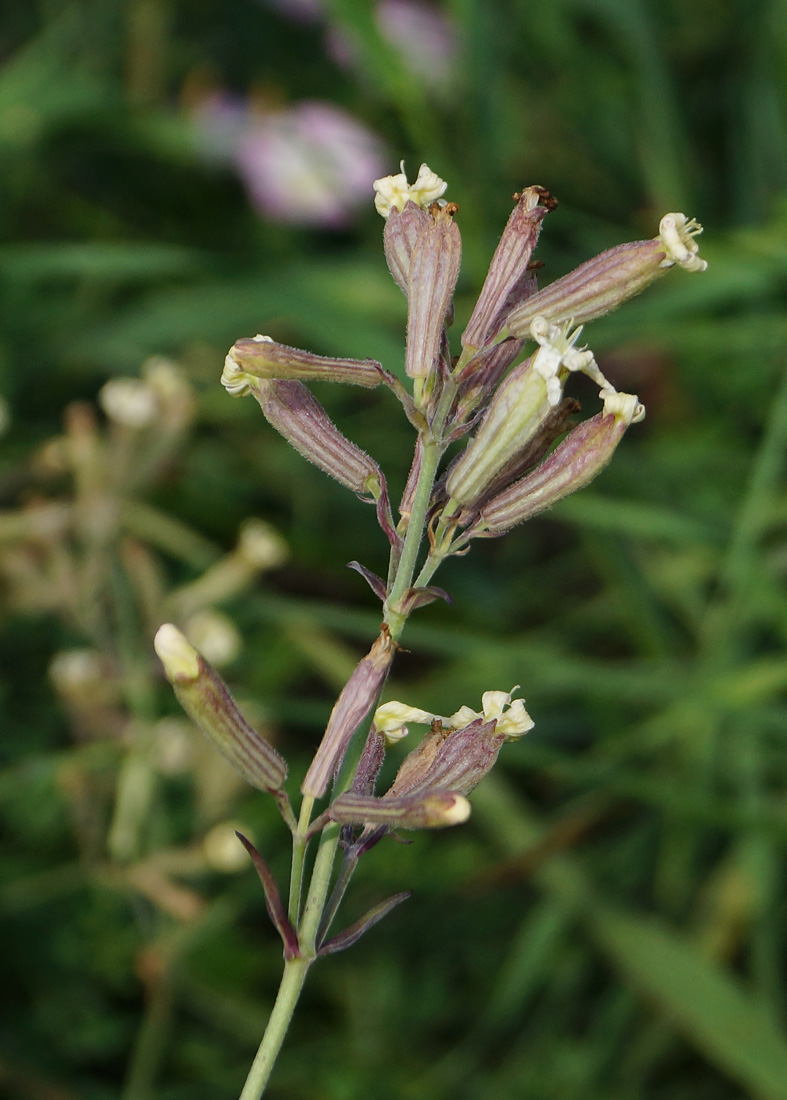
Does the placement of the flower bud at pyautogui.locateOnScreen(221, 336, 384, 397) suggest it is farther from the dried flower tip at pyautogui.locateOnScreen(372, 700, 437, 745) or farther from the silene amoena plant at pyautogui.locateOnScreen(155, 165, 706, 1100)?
the dried flower tip at pyautogui.locateOnScreen(372, 700, 437, 745)

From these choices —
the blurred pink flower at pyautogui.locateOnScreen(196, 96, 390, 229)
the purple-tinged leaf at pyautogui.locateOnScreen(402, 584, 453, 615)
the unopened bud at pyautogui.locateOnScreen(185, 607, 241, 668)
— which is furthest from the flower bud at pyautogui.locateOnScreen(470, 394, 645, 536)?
the blurred pink flower at pyautogui.locateOnScreen(196, 96, 390, 229)

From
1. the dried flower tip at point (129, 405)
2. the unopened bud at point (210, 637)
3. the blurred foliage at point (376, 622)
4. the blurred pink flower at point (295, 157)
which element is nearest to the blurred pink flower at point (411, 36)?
the blurred foliage at point (376, 622)

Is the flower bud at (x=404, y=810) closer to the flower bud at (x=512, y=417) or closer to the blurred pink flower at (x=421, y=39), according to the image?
the flower bud at (x=512, y=417)

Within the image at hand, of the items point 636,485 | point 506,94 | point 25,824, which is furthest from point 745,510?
point 506,94

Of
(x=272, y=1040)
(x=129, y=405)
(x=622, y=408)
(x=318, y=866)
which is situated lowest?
(x=272, y=1040)

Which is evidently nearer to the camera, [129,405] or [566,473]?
[566,473]

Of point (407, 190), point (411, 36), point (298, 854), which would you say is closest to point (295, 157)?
point (411, 36)

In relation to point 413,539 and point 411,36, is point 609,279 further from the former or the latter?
point 411,36
